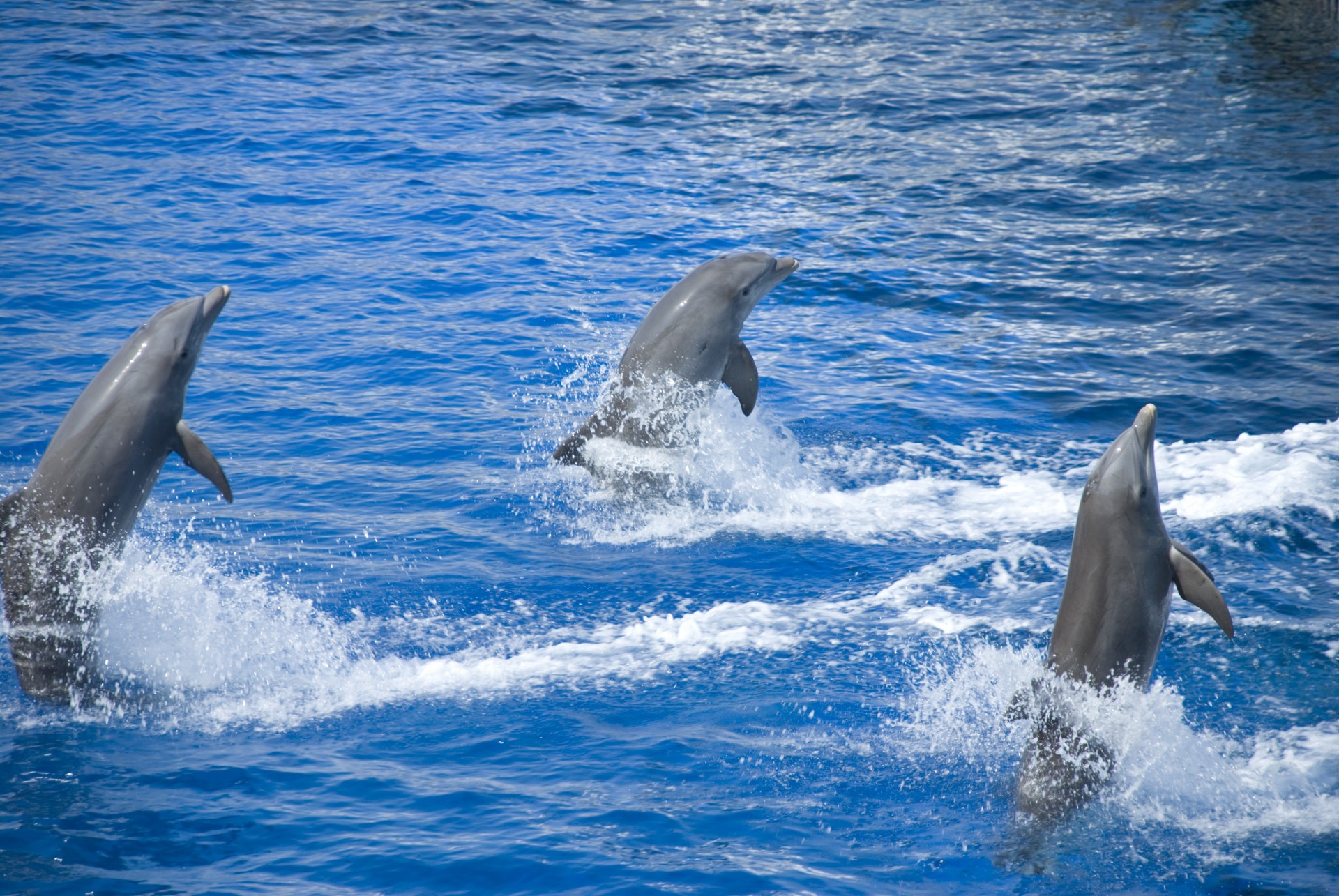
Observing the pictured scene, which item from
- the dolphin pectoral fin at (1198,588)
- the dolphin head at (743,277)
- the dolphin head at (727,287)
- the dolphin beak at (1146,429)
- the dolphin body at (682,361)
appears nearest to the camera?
the dolphin pectoral fin at (1198,588)

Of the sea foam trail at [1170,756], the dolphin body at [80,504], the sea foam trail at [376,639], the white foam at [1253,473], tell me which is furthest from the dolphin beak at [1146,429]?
the dolphin body at [80,504]

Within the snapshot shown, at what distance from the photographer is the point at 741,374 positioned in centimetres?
1079

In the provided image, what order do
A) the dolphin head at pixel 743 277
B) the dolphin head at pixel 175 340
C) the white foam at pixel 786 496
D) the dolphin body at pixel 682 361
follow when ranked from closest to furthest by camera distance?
the dolphin head at pixel 175 340, the white foam at pixel 786 496, the dolphin body at pixel 682 361, the dolphin head at pixel 743 277

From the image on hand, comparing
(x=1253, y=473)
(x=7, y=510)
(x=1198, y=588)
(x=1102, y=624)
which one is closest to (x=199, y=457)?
(x=7, y=510)

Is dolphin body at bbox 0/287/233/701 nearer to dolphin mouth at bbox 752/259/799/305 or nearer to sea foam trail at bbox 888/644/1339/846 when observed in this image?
sea foam trail at bbox 888/644/1339/846

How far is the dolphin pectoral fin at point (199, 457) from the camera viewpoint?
7.71 metres

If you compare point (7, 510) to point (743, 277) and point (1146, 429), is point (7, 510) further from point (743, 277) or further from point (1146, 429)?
point (1146, 429)

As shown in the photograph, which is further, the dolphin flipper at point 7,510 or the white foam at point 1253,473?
the white foam at point 1253,473

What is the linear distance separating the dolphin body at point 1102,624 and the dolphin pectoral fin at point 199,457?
4.80 metres

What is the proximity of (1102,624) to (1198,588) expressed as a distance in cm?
51

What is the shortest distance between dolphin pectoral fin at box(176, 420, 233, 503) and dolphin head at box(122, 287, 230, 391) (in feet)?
1.22

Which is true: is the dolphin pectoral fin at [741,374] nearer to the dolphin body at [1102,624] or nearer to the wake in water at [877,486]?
the wake in water at [877,486]

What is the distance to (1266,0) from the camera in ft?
87.0

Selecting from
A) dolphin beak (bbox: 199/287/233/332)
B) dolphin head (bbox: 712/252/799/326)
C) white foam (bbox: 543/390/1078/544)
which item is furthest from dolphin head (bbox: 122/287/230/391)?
dolphin head (bbox: 712/252/799/326)
